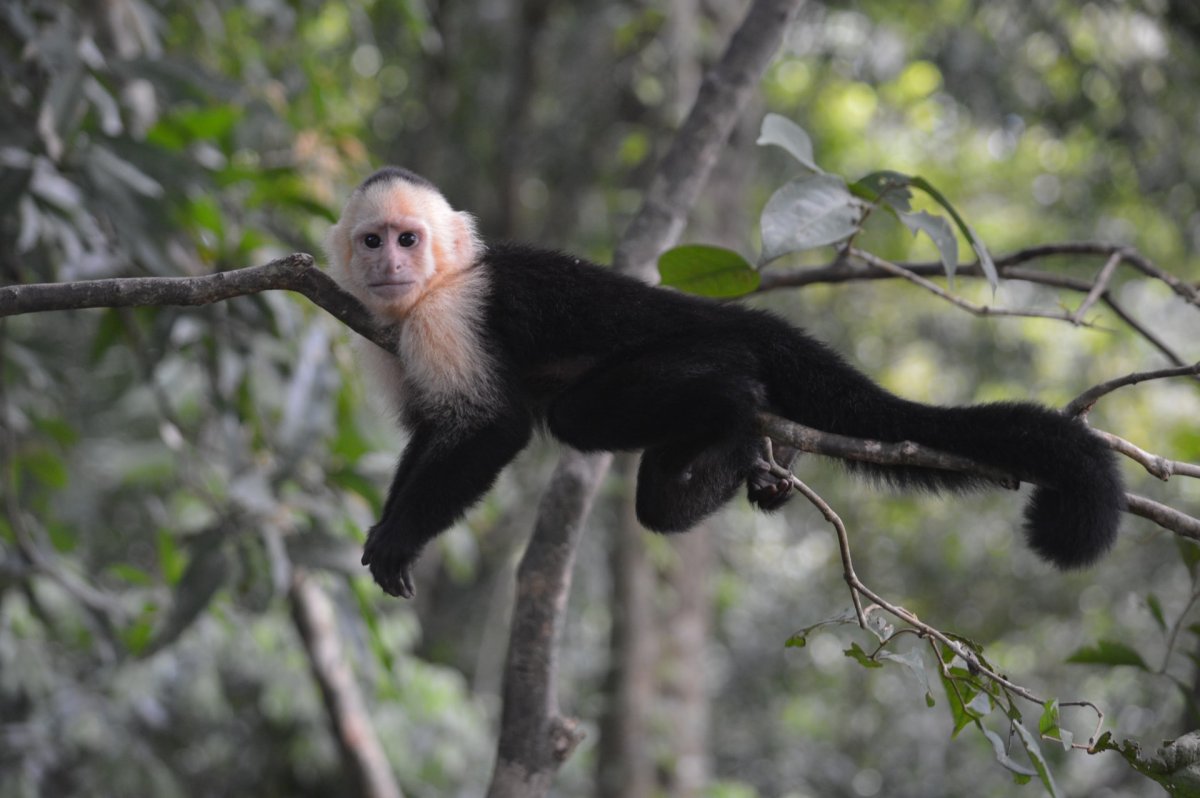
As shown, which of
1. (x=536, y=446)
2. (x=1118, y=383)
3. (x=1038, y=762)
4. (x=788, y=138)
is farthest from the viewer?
(x=536, y=446)

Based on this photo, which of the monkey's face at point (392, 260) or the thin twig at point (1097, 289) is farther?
the monkey's face at point (392, 260)

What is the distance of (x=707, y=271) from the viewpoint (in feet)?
8.33

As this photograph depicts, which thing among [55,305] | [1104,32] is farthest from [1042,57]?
[55,305]

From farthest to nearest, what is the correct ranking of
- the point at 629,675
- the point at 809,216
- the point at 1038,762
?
the point at 629,675, the point at 809,216, the point at 1038,762

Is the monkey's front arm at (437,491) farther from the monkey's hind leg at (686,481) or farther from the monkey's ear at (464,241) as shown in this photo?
the monkey's ear at (464,241)

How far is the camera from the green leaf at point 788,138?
2.46 meters

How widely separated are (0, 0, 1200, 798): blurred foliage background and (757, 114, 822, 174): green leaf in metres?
1.00

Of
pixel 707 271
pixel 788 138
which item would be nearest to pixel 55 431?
pixel 707 271

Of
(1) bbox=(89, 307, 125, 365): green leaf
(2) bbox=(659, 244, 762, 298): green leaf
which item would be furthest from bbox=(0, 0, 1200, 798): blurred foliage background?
(2) bbox=(659, 244, 762, 298): green leaf

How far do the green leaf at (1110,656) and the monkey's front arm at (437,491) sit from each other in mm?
1320

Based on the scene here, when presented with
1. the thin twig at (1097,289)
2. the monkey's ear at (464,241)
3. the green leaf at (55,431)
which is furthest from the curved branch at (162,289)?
the green leaf at (55,431)

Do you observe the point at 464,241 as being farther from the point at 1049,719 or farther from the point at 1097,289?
the point at 1049,719

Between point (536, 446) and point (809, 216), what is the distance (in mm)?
4825

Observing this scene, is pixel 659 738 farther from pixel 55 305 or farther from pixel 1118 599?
pixel 55 305
